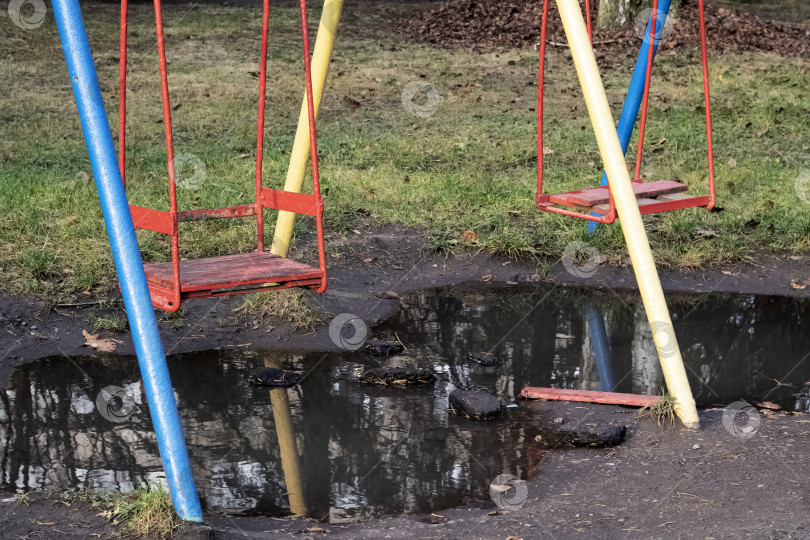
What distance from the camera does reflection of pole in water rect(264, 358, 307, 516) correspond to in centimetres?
379

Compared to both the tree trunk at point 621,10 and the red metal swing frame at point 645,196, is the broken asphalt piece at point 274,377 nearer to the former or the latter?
the red metal swing frame at point 645,196

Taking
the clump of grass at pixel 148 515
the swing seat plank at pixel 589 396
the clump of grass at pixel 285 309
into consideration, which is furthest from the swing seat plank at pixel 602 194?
the clump of grass at pixel 148 515

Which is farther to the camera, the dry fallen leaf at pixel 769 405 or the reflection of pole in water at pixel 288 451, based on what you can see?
the dry fallen leaf at pixel 769 405

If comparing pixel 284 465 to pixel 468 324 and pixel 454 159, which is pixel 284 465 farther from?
pixel 454 159

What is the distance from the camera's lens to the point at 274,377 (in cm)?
502

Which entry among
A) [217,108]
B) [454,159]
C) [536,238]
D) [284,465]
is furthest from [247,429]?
[217,108]

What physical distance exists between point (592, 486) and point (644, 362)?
1706 millimetres

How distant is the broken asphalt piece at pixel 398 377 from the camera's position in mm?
4996

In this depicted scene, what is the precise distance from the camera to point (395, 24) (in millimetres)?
15656

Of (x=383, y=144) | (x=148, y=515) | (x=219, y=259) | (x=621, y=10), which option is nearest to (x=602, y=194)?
(x=219, y=259)

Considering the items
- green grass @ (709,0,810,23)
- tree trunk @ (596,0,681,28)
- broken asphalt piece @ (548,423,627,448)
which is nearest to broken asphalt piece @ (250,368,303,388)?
broken asphalt piece @ (548,423,627,448)

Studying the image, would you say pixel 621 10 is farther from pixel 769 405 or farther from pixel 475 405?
pixel 475 405

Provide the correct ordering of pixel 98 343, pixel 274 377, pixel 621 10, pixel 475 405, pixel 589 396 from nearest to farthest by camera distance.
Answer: pixel 475 405
pixel 589 396
pixel 274 377
pixel 98 343
pixel 621 10

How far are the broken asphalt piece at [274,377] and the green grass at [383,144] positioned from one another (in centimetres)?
159
